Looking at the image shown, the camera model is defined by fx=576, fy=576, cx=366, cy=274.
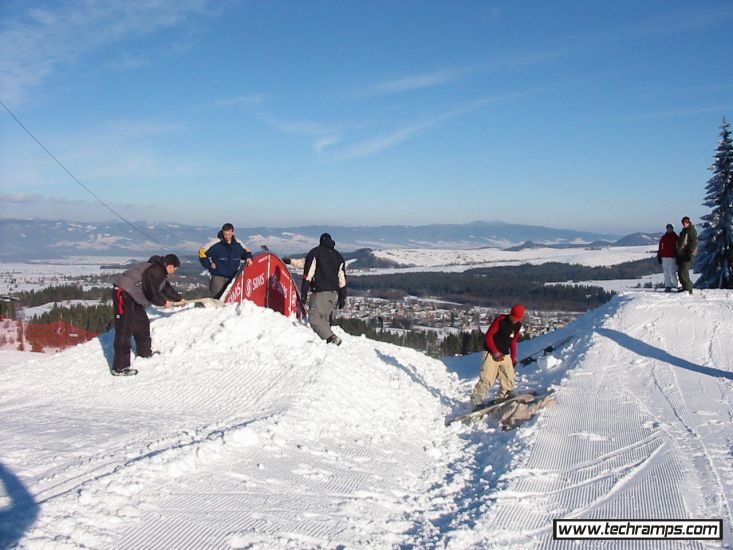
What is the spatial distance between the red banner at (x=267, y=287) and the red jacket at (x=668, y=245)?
10.2 m

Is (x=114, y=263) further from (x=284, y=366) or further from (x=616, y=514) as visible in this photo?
(x=616, y=514)

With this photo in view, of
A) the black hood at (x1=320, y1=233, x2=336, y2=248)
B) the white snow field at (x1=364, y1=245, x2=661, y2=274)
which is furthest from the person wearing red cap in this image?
the white snow field at (x1=364, y1=245, x2=661, y2=274)

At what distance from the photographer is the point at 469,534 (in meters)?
4.70

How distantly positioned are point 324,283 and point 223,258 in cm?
290

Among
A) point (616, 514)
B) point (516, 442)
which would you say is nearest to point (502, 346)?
point (516, 442)

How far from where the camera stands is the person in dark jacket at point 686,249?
14.7 m

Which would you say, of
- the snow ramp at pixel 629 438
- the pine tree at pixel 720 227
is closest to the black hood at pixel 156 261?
the snow ramp at pixel 629 438

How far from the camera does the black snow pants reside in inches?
367

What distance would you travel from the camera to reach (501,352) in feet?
31.0

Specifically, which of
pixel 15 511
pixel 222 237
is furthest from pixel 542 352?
pixel 15 511

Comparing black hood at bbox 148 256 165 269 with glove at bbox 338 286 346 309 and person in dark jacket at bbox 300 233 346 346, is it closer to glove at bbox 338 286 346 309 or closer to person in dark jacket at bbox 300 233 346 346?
person in dark jacket at bbox 300 233 346 346

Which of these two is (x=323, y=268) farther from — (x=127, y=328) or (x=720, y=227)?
(x=720, y=227)

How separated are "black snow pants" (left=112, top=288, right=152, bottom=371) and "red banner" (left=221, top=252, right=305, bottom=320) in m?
2.96

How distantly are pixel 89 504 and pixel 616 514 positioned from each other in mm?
4425
